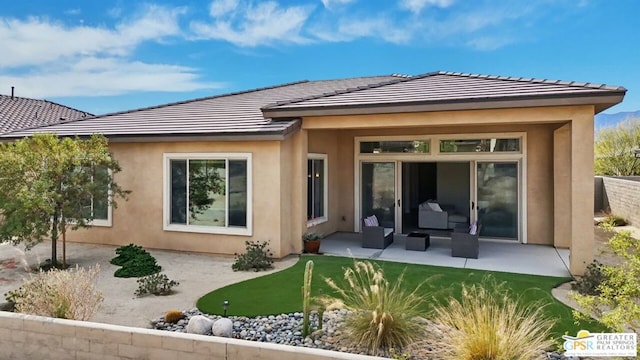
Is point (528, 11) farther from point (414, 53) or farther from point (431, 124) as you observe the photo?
point (431, 124)

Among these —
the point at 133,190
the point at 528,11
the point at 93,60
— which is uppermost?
the point at 528,11

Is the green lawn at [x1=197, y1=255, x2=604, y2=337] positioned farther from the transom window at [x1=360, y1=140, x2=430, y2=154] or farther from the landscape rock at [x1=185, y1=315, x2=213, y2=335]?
the transom window at [x1=360, y1=140, x2=430, y2=154]

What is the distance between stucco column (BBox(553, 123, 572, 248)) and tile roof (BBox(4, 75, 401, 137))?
7406mm

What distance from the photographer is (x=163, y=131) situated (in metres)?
11.7

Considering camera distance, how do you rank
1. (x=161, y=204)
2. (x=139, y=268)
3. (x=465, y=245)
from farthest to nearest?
(x=161, y=204), (x=465, y=245), (x=139, y=268)

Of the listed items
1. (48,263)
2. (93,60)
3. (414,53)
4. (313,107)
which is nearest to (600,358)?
(313,107)

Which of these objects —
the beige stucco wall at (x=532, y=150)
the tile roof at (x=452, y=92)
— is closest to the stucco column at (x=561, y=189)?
the beige stucco wall at (x=532, y=150)

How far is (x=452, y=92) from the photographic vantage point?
399 inches

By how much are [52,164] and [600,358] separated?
10.8 meters

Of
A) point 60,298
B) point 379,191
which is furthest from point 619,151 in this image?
point 60,298

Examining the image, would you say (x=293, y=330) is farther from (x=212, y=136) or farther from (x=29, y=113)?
(x=29, y=113)

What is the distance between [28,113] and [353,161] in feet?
59.2

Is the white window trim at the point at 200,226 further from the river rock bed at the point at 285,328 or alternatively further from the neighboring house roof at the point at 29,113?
the neighboring house roof at the point at 29,113

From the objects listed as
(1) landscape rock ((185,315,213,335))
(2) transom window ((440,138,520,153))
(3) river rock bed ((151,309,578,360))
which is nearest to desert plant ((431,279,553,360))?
(3) river rock bed ((151,309,578,360))
